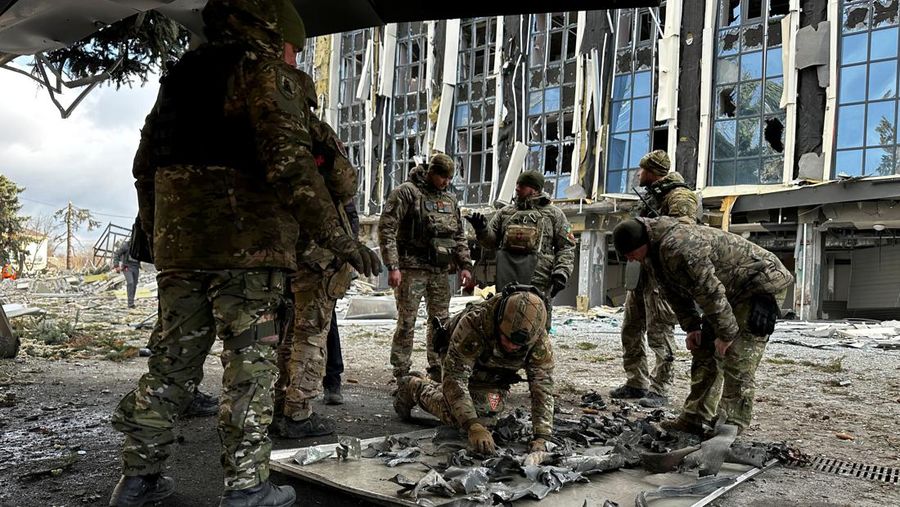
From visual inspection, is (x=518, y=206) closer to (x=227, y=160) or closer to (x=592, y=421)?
(x=592, y=421)

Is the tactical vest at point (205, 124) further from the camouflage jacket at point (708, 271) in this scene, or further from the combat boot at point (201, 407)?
the camouflage jacket at point (708, 271)

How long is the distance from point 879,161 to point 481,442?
15.7 m

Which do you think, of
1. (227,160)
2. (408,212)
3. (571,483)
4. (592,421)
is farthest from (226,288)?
(408,212)

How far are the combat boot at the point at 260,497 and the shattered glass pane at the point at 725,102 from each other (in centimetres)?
1744

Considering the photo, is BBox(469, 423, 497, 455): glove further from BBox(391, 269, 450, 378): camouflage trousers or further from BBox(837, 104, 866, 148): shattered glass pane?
BBox(837, 104, 866, 148): shattered glass pane

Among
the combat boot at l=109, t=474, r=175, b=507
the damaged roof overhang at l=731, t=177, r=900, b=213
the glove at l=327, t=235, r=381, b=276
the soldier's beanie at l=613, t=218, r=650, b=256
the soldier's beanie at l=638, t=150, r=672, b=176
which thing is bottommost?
the combat boot at l=109, t=474, r=175, b=507

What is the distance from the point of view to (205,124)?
247cm

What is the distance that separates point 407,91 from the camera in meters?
23.6

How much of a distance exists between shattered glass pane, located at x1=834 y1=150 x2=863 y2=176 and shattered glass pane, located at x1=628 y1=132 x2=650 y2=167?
4.81 meters

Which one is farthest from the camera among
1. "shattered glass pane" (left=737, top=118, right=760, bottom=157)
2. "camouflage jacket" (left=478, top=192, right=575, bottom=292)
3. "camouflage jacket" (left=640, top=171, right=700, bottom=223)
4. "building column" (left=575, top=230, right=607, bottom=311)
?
"building column" (left=575, top=230, right=607, bottom=311)

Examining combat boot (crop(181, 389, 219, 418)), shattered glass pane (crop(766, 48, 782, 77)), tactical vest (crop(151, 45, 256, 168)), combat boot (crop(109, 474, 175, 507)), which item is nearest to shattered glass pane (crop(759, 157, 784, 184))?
shattered glass pane (crop(766, 48, 782, 77))

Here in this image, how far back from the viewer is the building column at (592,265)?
19.5m

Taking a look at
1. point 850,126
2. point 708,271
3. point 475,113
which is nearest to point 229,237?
point 708,271

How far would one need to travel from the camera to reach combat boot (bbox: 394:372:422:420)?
4242 mm
